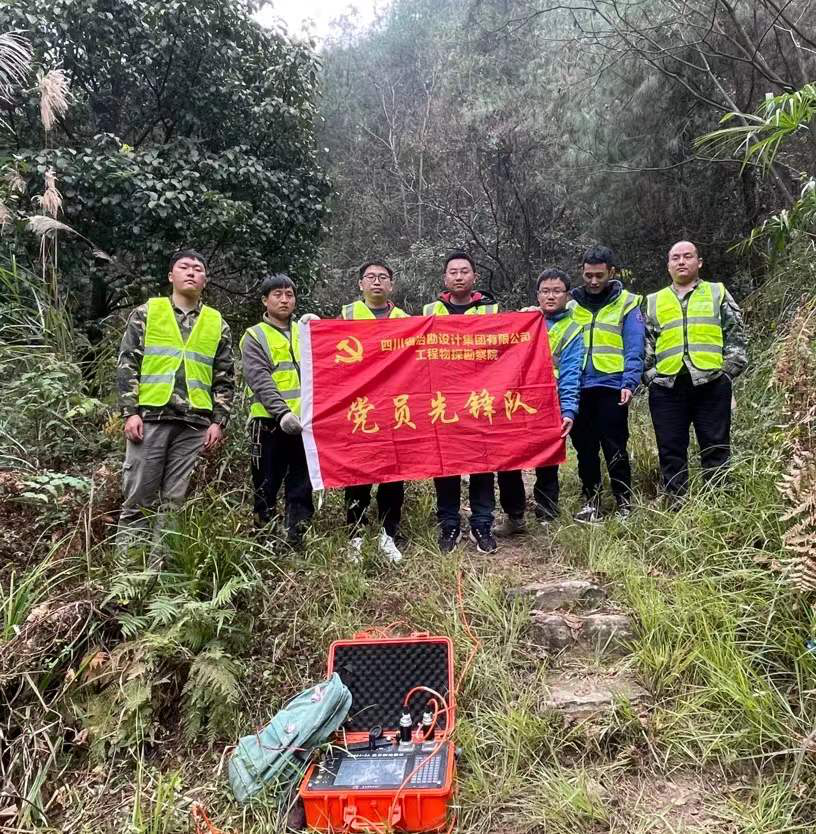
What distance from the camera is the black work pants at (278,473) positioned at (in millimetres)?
3975

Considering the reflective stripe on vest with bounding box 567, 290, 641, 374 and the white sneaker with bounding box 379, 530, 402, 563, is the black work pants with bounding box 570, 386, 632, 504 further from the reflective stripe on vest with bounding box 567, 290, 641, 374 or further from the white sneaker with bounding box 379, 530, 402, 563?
the white sneaker with bounding box 379, 530, 402, 563

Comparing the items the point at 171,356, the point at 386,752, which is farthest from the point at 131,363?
the point at 386,752

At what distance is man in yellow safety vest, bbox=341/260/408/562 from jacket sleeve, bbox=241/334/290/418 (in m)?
0.64

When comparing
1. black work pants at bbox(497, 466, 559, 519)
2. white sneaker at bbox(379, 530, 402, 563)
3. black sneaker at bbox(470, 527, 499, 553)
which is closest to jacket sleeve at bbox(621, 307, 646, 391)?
black work pants at bbox(497, 466, 559, 519)

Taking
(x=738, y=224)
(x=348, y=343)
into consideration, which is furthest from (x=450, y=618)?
(x=738, y=224)

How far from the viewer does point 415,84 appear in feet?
49.8

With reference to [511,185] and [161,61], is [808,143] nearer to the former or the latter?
[511,185]

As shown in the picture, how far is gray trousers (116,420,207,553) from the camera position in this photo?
144 inches

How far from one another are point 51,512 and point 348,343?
6.38 ft

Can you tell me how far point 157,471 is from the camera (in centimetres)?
372

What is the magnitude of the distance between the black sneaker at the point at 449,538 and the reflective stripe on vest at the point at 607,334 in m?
1.41

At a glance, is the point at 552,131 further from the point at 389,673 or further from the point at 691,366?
the point at 389,673

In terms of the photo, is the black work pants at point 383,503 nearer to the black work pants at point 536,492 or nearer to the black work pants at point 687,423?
the black work pants at point 536,492

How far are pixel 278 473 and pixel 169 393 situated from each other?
0.81m
